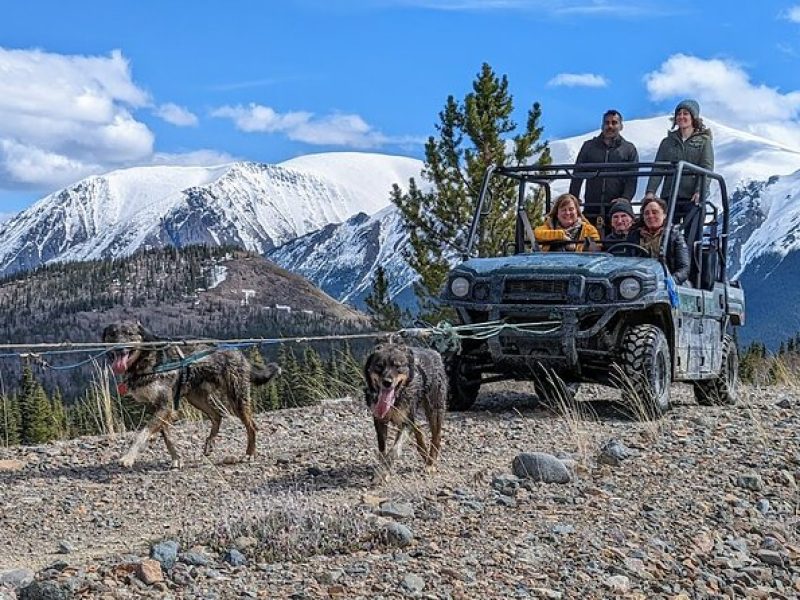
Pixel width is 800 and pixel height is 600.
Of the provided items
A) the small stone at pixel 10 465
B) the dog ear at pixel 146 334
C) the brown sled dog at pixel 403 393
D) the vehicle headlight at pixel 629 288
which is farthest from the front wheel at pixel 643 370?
the small stone at pixel 10 465

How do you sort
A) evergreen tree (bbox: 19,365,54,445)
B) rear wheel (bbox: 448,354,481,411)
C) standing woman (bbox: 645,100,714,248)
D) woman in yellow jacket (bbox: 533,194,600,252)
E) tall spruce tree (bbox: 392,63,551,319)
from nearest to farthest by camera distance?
rear wheel (bbox: 448,354,481,411) → woman in yellow jacket (bbox: 533,194,600,252) → standing woman (bbox: 645,100,714,248) → tall spruce tree (bbox: 392,63,551,319) → evergreen tree (bbox: 19,365,54,445)

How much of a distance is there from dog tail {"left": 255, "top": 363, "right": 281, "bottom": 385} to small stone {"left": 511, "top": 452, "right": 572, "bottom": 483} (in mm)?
3331

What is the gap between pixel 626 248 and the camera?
11.5 m

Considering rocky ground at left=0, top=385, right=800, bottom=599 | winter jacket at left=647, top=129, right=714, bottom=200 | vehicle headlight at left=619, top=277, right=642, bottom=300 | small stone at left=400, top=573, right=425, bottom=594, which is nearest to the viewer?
small stone at left=400, top=573, right=425, bottom=594

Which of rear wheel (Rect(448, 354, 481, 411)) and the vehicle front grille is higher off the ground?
the vehicle front grille

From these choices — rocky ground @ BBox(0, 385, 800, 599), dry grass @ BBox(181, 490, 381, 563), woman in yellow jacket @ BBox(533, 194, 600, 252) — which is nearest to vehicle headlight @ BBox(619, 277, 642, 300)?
rocky ground @ BBox(0, 385, 800, 599)

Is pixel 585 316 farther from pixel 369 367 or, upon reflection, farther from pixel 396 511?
pixel 396 511

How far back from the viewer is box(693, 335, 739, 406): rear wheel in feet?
42.2

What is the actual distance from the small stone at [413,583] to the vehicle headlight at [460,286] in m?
5.97

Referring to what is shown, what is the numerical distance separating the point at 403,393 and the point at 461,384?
3456mm

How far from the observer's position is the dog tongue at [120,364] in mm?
8977

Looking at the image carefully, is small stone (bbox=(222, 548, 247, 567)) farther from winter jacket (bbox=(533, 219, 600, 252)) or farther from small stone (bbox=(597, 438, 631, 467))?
winter jacket (bbox=(533, 219, 600, 252))

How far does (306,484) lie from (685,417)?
4.34m

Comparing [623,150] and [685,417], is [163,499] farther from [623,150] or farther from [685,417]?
[623,150]
